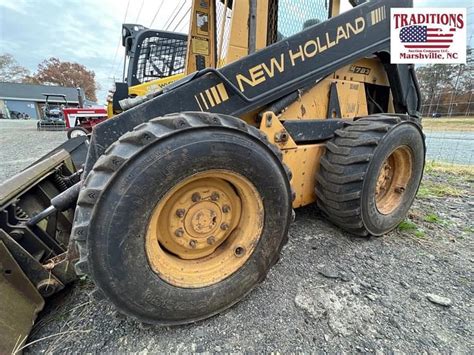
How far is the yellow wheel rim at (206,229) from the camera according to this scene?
154 centimetres

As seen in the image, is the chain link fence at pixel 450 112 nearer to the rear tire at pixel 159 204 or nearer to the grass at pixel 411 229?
the grass at pixel 411 229

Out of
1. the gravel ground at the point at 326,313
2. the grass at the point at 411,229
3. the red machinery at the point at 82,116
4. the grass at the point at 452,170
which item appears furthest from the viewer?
the red machinery at the point at 82,116

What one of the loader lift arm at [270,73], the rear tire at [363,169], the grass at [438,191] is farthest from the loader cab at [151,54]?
the grass at [438,191]

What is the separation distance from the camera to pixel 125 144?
1.35 meters

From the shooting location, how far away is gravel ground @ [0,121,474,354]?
146 cm

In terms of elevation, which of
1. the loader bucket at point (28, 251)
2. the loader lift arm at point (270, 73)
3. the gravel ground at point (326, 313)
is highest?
the loader lift arm at point (270, 73)

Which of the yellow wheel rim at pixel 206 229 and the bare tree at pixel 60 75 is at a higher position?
the bare tree at pixel 60 75

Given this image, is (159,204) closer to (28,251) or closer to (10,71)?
(28,251)

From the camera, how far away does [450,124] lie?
13.9m

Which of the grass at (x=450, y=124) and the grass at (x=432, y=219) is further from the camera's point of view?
the grass at (x=450, y=124)

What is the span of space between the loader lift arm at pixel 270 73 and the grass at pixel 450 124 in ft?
43.7

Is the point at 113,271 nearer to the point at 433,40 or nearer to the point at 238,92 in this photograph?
the point at 238,92

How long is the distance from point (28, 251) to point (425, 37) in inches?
163

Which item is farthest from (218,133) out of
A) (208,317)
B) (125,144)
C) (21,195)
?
(21,195)
